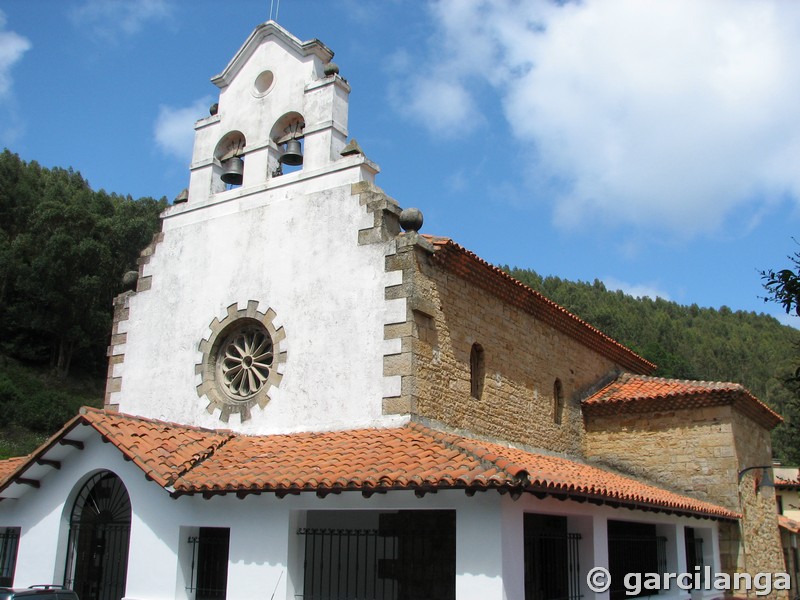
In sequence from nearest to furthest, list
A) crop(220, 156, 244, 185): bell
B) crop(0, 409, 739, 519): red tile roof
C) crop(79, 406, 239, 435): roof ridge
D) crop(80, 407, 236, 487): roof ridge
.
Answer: crop(0, 409, 739, 519): red tile roof < crop(80, 407, 236, 487): roof ridge < crop(79, 406, 239, 435): roof ridge < crop(220, 156, 244, 185): bell

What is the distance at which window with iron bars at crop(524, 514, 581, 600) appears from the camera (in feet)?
32.1

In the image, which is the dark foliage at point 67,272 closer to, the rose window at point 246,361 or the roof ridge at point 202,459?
the rose window at point 246,361

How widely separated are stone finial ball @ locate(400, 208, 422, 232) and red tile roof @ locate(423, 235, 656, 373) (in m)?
0.33

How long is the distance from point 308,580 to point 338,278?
4.45 meters

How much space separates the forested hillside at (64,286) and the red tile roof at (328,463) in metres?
24.3

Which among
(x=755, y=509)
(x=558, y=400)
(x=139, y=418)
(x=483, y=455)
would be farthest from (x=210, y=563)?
(x=755, y=509)

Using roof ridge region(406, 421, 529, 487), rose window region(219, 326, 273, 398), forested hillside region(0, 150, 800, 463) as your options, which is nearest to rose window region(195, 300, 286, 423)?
rose window region(219, 326, 273, 398)

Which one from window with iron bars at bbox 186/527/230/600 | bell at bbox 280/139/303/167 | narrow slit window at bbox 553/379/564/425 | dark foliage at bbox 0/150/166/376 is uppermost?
dark foliage at bbox 0/150/166/376

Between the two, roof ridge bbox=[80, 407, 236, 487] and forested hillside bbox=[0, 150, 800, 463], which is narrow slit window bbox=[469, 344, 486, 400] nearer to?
roof ridge bbox=[80, 407, 236, 487]

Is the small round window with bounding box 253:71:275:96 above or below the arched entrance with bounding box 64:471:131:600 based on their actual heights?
above

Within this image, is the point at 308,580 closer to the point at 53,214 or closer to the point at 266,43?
the point at 266,43

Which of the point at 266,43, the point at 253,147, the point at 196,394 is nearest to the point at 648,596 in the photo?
the point at 196,394

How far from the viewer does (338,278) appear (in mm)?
11430

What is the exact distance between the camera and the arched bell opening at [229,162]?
1367 centimetres
